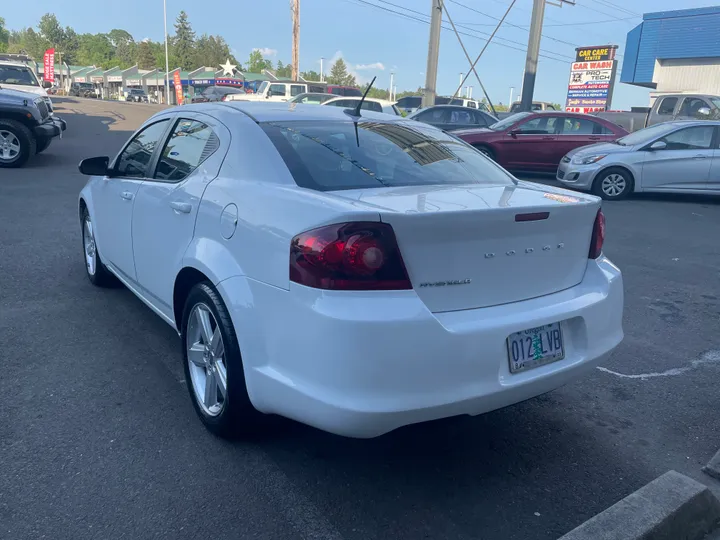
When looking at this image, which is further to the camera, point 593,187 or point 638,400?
point 593,187

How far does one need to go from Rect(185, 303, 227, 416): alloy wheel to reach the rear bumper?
358 millimetres

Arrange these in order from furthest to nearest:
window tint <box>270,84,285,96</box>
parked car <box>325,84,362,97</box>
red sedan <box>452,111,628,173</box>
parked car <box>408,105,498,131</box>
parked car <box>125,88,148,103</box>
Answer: parked car <box>125,88,148,103</box> < window tint <box>270,84,285,96</box> < parked car <box>325,84,362,97</box> < parked car <box>408,105,498,131</box> < red sedan <box>452,111,628,173</box>

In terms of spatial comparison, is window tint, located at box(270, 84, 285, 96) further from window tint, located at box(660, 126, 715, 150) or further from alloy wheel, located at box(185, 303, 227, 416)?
alloy wheel, located at box(185, 303, 227, 416)

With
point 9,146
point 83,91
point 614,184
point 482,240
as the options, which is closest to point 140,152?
point 482,240

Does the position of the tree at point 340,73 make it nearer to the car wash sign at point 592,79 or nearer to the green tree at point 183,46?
the green tree at point 183,46

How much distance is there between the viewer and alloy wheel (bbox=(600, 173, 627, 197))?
1148 cm

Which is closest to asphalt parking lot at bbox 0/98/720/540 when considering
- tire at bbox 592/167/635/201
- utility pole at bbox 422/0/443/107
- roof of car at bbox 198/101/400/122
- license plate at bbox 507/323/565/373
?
license plate at bbox 507/323/565/373

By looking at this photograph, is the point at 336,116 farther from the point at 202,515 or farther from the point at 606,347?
the point at 202,515

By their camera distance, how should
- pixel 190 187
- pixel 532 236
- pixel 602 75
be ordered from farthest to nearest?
1. pixel 602 75
2. pixel 190 187
3. pixel 532 236

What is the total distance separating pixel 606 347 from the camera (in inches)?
118

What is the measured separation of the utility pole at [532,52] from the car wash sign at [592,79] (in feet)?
28.6

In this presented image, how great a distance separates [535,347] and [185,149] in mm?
2284

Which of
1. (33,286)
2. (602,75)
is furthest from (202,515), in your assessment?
(602,75)

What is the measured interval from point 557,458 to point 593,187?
9.51m
